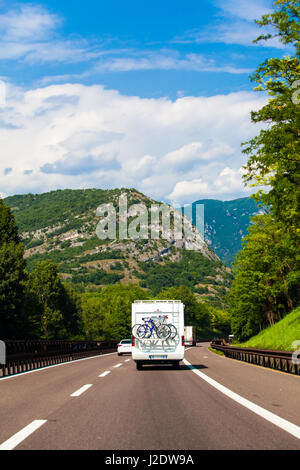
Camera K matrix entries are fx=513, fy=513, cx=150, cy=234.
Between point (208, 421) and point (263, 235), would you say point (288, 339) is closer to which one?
point (263, 235)

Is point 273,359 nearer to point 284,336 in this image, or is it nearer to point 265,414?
point 284,336

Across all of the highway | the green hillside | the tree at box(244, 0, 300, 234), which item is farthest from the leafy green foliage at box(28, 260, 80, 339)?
the highway

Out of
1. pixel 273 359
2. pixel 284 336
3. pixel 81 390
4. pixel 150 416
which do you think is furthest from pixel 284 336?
pixel 150 416

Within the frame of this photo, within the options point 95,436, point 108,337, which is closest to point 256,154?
point 95,436

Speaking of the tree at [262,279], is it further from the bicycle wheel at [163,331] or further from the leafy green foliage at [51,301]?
the leafy green foliage at [51,301]

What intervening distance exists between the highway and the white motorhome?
19.4ft

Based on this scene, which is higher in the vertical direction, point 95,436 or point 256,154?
point 256,154

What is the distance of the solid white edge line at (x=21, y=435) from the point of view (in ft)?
19.7

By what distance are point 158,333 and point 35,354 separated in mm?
7025

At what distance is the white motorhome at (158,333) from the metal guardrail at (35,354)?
187 inches

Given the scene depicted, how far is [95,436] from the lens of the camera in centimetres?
667

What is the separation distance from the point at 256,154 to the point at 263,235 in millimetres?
31504

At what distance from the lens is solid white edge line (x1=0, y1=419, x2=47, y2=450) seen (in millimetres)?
6012

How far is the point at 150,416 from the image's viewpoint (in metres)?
8.41
